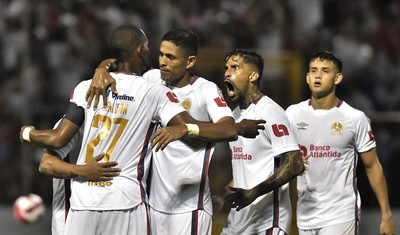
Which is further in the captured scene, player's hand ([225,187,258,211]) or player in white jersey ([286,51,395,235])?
player in white jersey ([286,51,395,235])

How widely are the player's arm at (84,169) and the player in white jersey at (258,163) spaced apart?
1087 millimetres

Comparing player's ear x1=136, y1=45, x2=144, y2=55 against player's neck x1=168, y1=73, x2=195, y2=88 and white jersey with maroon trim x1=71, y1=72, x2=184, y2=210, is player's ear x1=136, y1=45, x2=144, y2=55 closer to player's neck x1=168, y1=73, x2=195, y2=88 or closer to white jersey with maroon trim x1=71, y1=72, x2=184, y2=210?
white jersey with maroon trim x1=71, y1=72, x2=184, y2=210

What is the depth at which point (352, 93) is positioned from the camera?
12219 mm

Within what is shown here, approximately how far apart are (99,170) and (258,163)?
1.40 m

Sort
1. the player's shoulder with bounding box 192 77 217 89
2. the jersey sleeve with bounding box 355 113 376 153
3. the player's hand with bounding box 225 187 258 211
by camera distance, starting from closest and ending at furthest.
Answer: the player's hand with bounding box 225 187 258 211, the player's shoulder with bounding box 192 77 217 89, the jersey sleeve with bounding box 355 113 376 153

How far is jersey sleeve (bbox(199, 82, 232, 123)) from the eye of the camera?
7.03m

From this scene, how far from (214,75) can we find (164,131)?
4557 millimetres

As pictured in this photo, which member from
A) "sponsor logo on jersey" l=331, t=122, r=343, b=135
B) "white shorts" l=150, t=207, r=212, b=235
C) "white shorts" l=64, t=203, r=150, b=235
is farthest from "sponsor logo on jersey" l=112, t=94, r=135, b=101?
"sponsor logo on jersey" l=331, t=122, r=343, b=135

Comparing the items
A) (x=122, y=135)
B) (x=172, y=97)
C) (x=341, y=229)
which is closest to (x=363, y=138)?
(x=341, y=229)

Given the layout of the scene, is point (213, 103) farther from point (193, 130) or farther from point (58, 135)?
point (58, 135)

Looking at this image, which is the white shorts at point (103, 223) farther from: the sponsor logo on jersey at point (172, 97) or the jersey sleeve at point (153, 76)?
the jersey sleeve at point (153, 76)

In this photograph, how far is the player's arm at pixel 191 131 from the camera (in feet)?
20.8

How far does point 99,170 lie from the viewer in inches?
260

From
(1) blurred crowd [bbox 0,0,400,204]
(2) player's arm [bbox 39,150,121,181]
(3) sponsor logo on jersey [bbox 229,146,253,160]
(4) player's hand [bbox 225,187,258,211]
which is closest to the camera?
(2) player's arm [bbox 39,150,121,181]
